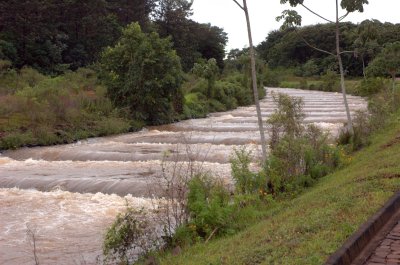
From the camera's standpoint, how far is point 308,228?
5855mm

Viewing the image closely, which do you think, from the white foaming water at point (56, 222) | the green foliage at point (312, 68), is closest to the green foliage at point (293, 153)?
the white foaming water at point (56, 222)

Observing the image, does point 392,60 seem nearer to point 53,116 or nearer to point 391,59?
point 391,59

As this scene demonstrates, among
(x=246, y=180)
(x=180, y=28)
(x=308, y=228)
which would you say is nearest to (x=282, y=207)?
(x=246, y=180)

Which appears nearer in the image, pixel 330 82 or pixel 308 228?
pixel 308 228

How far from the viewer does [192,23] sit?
6088 cm

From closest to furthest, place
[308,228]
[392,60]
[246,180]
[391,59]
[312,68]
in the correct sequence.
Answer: [308,228] → [246,180] → [392,60] → [391,59] → [312,68]

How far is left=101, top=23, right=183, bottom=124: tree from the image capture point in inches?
1071

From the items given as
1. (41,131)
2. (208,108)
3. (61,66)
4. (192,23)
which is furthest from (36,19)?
(192,23)

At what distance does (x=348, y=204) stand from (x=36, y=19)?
35324 millimetres

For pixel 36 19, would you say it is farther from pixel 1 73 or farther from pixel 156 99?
pixel 156 99

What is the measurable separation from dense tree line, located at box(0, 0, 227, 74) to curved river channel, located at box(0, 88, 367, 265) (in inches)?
717

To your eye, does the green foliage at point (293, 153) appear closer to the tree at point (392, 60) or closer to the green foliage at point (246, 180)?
the green foliage at point (246, 180)

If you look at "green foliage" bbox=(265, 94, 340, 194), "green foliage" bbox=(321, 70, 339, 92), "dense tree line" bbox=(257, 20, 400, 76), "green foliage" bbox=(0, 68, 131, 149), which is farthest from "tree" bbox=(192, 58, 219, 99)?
"green foliage" bbox=(321, 70, 339, 92)

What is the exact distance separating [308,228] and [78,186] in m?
8.19
